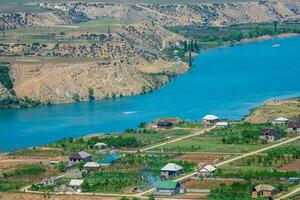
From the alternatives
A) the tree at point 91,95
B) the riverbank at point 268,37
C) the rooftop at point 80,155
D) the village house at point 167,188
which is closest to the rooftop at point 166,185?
the village house at point 167,188

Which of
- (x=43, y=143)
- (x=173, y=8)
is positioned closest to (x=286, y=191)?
(x=43, y=143)

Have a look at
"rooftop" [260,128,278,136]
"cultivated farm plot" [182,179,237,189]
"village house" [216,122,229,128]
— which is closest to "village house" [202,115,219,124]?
"village house" [216,122,229,128]

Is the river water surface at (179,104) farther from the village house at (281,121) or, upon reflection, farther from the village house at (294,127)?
the village house at (294,127)

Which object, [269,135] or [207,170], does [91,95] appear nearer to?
[269,135]

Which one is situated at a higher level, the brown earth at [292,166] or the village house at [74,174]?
the brown earth at [292,166]

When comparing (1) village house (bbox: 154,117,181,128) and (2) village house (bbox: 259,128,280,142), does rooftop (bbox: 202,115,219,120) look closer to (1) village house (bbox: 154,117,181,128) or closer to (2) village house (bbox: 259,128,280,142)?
(1) village house (bbox: 154,117,181,128)
